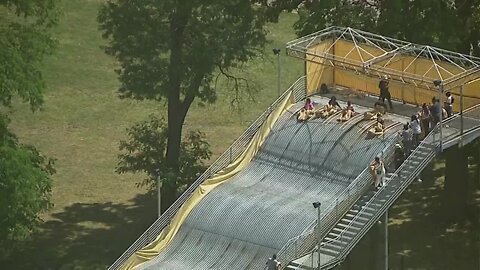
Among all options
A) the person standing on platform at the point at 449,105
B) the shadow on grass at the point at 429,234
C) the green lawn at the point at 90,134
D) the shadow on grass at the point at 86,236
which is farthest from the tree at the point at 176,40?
the person standing on platform at the point at 449,105

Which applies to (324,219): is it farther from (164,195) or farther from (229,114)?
(229,114)

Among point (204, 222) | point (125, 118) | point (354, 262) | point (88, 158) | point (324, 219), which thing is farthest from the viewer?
point (125, 118)

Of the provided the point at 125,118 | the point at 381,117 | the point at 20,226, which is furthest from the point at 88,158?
the point at 381,117

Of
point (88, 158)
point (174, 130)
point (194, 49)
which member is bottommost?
point (88, 158)

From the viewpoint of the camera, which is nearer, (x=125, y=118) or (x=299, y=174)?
(x=299, y=174)

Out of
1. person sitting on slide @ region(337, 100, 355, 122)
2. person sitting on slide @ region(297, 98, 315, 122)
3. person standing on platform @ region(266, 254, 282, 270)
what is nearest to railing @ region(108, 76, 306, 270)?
person sitting on slide @ region(297, 98, 315, 122)

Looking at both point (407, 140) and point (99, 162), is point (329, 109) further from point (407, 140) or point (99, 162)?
point (99, 162)
